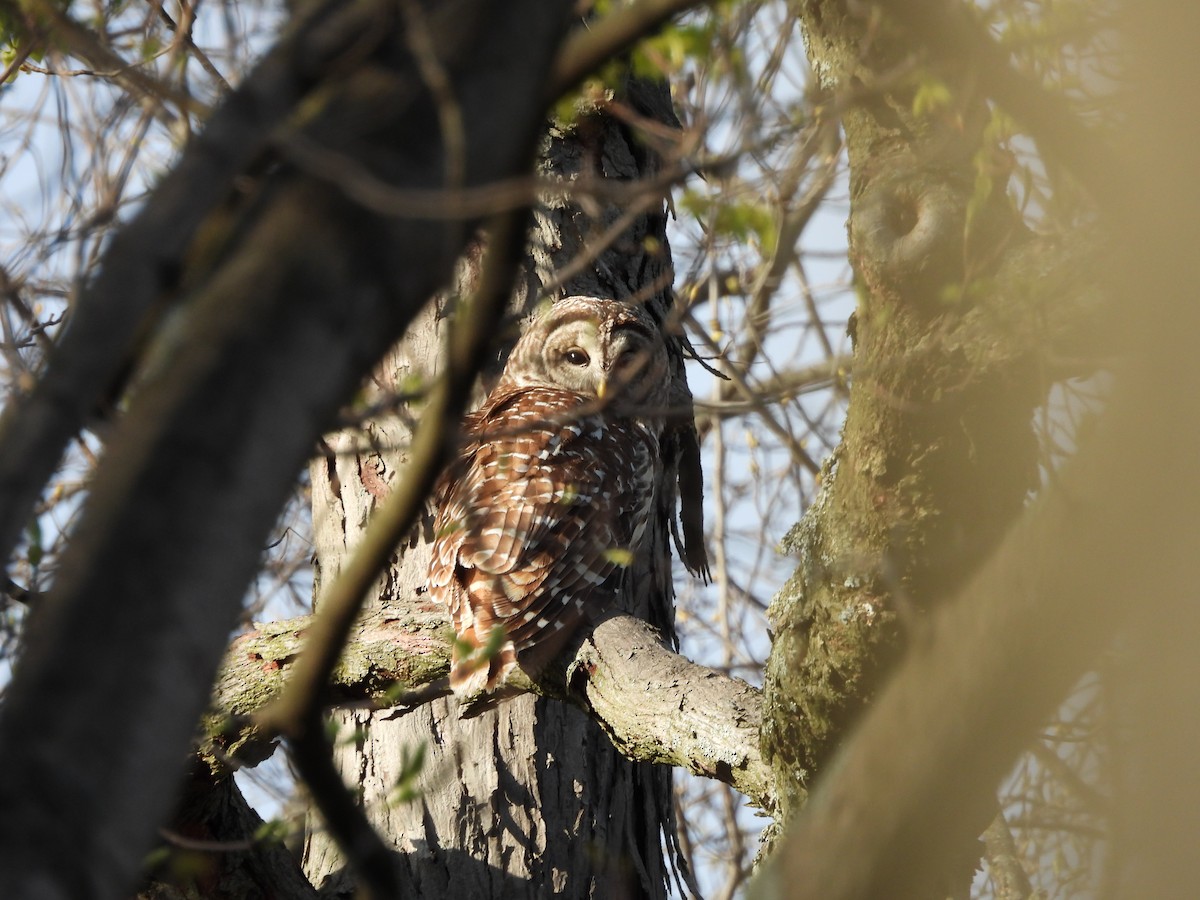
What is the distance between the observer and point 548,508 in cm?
484

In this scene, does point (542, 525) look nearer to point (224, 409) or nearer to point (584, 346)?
point (584, 346)

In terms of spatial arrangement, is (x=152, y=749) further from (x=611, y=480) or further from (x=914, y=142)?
(x=611, y=480)

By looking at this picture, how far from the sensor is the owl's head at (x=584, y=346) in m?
5.80

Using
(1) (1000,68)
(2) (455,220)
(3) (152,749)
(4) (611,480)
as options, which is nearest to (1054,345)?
(1) (1000,68)

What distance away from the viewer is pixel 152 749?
4.28 ft

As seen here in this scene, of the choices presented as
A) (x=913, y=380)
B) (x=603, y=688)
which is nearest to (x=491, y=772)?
(x=603, y=688)

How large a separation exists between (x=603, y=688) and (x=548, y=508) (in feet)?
3.98

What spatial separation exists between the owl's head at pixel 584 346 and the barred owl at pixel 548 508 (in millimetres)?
10

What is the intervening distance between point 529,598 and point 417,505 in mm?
2790

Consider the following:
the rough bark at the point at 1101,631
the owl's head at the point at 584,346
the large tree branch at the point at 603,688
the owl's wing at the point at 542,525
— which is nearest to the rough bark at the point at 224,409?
the rough bark at the point at 1101,631

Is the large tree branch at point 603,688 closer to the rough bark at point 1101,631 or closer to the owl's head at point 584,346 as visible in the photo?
the rough bark at point 1101,631

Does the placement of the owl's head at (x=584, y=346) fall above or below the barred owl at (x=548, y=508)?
above

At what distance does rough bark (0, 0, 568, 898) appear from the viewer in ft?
4.16

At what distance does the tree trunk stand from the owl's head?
599 millimetres
